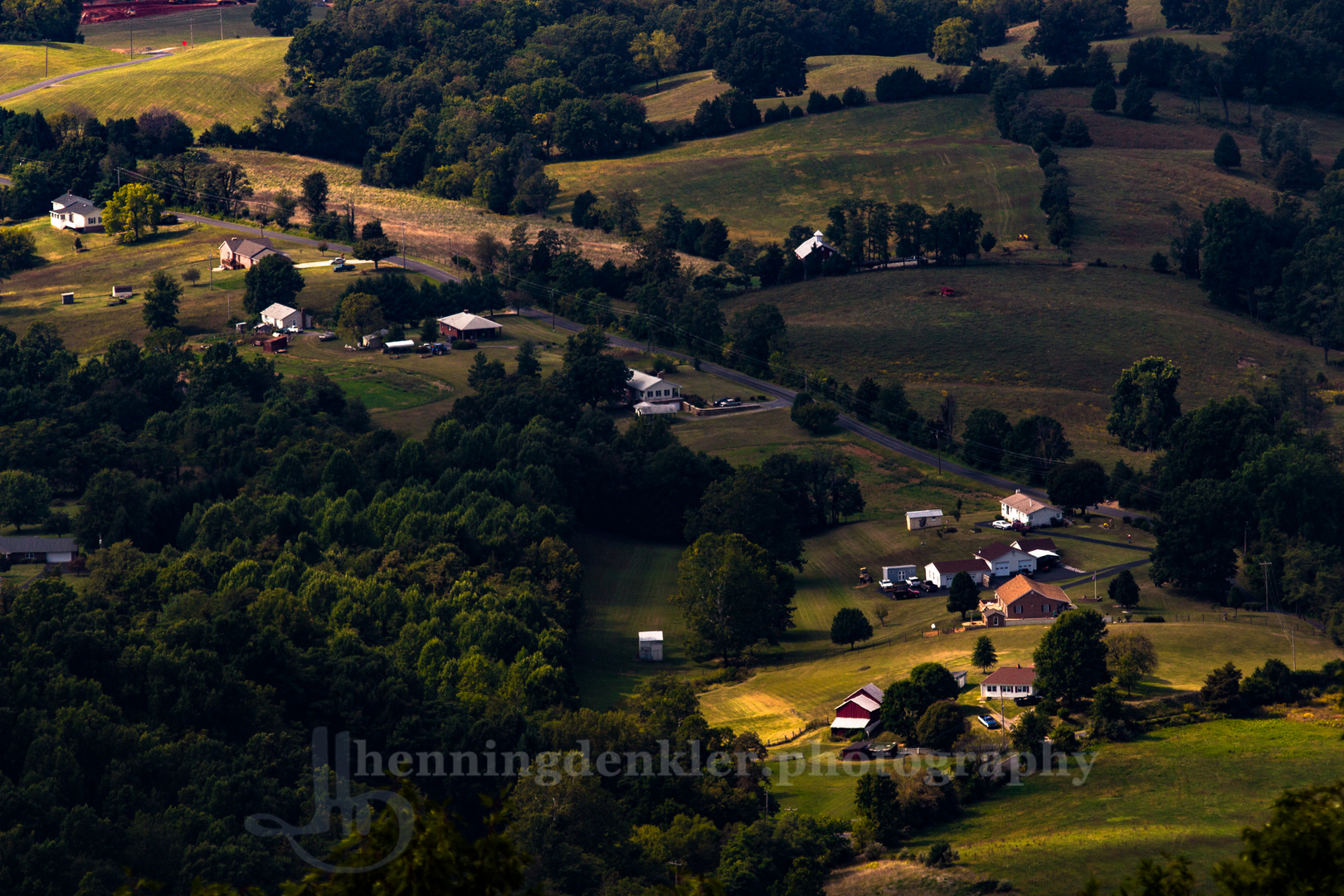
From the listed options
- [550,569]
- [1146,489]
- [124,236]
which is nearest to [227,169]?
[124,236]

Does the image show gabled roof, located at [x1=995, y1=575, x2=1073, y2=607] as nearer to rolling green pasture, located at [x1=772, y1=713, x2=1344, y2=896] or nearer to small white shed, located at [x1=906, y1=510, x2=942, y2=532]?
small white shed, located at [x1=906, y1=510, x2=942, y2=532]

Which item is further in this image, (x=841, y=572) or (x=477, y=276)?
(x=477, y=276)

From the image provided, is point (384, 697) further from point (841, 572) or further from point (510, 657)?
point (841, 572)

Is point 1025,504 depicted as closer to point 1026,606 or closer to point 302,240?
point 1026,606

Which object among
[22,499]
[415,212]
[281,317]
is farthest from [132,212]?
[22,499]

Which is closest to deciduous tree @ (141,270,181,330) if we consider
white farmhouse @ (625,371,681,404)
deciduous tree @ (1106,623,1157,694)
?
white farmhouse @ (625,371,681,404)

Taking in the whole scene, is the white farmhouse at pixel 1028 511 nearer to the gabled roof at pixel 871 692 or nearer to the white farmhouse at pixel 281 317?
the gabled roof at pixel 871 692

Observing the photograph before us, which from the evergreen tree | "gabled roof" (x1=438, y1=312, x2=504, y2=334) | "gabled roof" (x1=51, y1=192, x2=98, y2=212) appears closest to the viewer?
"gabled roof" (x1=438, y1=312, x2=504, y2=334)
